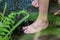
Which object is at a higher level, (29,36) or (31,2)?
(31,2)

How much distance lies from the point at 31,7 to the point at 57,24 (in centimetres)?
80

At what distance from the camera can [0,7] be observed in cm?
448

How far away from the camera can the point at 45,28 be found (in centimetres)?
388

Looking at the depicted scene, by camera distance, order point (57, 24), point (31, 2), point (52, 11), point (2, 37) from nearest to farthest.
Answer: point (2, 37)
point (57, 24)
point (52, 11)
point (31, 2)

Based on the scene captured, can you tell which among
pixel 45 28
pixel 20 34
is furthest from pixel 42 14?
pixel 20 34

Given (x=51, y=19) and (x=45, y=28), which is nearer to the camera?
(x=45, y=28)

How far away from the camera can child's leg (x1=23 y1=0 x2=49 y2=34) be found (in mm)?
3793

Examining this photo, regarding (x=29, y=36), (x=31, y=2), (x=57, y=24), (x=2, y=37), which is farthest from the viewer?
(x=31, y=2)

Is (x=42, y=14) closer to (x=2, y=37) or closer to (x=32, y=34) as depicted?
(x=32, y=34)

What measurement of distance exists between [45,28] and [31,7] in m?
0.85

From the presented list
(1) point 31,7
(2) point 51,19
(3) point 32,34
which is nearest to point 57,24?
(2) point 51,19

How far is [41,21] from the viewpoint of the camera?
3.86 metres

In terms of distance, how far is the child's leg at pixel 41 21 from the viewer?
12.4ft

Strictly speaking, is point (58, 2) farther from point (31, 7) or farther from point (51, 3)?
point (31, 7)
